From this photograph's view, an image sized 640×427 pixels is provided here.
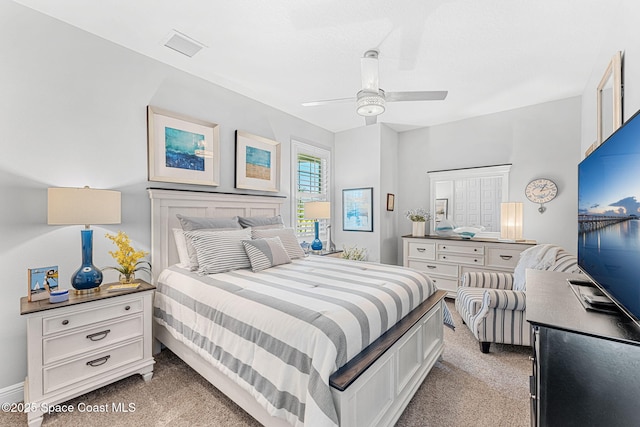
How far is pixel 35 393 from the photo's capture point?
5.57ft

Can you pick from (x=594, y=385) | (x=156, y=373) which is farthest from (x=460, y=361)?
(x=156, y=373)

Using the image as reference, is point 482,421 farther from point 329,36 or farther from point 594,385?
point 329,36

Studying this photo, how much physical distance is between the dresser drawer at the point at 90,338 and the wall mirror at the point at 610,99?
3878 mm

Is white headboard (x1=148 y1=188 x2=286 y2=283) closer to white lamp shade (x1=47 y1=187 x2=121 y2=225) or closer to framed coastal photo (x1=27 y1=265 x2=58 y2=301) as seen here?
white lamp shade (x1=47 y1=187 x2=121 y2=225)

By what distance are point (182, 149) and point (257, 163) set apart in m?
0.97

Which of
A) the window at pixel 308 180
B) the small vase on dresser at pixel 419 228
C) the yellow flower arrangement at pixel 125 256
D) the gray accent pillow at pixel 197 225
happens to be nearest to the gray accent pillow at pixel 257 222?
the gray accent pillow at pixel 197 225

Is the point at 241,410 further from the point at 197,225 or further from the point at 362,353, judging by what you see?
the point at 197,225

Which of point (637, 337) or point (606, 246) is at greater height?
point (606, 246)

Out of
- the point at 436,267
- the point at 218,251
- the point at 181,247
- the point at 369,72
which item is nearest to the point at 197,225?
the point at 181,247

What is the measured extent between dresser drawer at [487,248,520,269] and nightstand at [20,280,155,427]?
13.2ft

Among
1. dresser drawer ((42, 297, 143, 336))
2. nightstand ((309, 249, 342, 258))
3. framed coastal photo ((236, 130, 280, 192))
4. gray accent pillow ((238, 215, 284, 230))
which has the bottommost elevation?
dresser drawer ((42, 297, 143, 336))

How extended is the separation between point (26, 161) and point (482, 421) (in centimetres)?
364

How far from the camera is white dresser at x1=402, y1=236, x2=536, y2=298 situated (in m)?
3.66

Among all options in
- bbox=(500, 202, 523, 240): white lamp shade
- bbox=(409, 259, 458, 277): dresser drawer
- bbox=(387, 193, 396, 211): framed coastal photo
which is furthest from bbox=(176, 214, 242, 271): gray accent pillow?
bbox=(500, 202, 523, 240): white lamp shade
